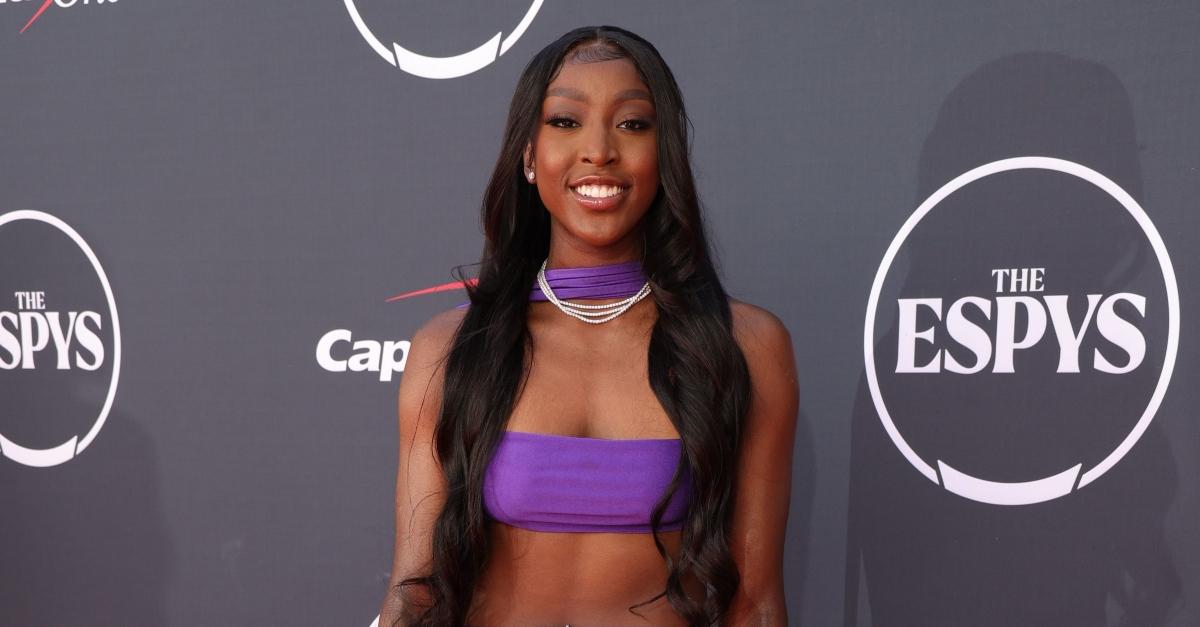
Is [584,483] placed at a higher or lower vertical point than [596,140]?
lower

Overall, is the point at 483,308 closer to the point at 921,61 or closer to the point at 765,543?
the point at 765,543

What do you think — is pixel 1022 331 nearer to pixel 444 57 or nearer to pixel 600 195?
pixel 600 195

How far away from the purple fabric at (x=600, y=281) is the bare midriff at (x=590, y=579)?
37 centimetres

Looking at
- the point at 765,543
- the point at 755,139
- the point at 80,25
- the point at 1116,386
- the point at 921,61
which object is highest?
the point at 80,25

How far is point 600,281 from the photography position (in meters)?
1.65

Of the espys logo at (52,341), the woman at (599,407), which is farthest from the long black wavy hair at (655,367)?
the espys logo at (52,341)

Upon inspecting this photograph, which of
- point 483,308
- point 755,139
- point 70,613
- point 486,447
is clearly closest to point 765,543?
point 486,447

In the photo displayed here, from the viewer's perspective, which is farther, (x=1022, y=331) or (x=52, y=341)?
(x=52, y=341)

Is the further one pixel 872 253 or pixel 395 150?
pixel 395 150

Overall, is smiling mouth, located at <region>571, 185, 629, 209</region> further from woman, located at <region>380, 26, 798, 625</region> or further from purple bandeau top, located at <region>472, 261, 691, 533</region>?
purple bandeau top, located at <region>472, 261, 691, 533</region>

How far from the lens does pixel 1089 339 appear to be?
83.4 inches

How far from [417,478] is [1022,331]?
1.27 meters

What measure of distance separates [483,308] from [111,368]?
170 cm

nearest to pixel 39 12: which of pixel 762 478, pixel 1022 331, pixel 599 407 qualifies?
pixel 599 407
